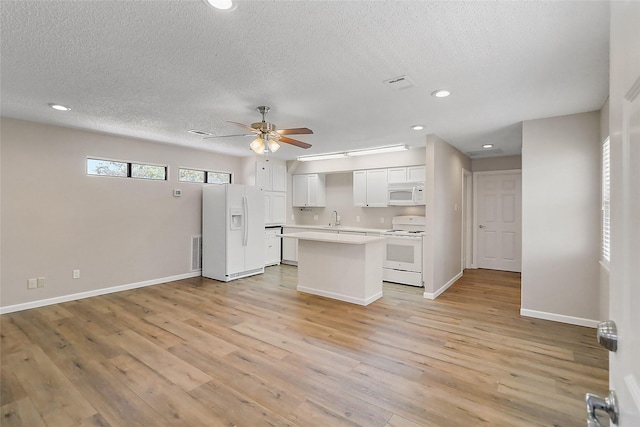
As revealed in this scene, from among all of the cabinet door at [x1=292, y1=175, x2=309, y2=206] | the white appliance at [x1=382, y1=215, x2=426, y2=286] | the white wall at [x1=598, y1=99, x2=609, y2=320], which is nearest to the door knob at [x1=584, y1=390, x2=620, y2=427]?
the white wall at [x1=598, y1=99, x2=609, y2=320]

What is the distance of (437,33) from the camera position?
78.3 inches

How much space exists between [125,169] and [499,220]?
7.20m

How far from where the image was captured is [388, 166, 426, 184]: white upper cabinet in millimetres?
5707

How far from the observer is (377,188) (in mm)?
6223

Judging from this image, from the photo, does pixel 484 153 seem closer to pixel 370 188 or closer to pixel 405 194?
pixel 405 194

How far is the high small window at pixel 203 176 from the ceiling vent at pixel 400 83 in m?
4.40

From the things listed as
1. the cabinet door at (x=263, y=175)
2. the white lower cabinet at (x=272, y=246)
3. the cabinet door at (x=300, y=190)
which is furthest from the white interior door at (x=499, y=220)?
the cabinet door at (x=263, y=175)

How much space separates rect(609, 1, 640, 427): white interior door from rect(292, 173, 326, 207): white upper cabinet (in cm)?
650

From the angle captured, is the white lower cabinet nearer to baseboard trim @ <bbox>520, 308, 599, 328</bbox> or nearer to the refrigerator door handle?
the refrigerator door handle

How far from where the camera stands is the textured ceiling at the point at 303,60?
70.8 inches

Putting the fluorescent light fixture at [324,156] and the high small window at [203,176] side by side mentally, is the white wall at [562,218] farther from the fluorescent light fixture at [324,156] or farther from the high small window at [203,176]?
the high small window at [203,176]

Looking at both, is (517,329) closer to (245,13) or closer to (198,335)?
(198,335)

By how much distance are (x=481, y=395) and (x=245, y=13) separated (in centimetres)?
300

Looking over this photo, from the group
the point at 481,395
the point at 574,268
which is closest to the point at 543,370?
the point at 481,395
